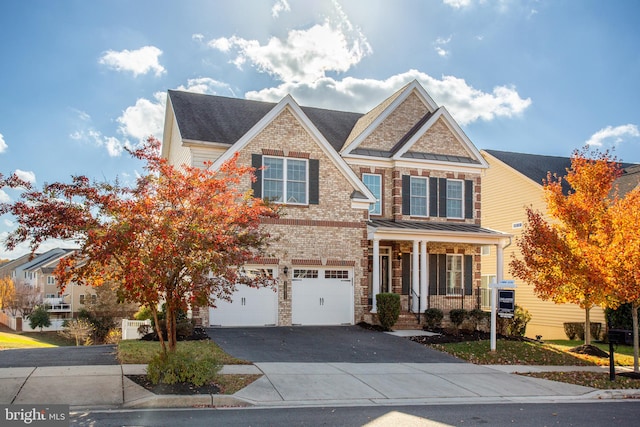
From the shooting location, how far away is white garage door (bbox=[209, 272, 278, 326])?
22.0m


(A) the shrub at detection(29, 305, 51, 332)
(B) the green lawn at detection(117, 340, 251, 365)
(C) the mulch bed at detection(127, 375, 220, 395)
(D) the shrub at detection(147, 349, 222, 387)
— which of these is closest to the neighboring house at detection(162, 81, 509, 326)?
(B) the green lawn at detection(117, 340, 251, 365)

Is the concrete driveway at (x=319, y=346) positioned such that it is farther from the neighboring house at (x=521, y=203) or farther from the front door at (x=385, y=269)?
the neighboring house at (x=521, y=203)

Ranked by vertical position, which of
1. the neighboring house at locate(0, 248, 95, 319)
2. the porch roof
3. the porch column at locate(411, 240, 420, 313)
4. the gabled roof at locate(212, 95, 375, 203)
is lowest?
the neighboring house at locate(0, 248, 95, 319)

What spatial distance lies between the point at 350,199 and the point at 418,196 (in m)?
4.85

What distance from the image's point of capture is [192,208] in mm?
12188

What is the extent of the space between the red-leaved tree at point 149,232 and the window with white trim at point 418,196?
15582 mm

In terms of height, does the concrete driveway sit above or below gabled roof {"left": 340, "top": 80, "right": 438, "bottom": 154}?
below

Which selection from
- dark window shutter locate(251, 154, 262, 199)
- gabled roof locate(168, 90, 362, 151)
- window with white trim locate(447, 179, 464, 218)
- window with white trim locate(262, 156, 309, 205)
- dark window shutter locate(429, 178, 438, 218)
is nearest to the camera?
dark window shutter locate(251, 154, 262, 199)

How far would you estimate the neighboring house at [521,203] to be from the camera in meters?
30.5

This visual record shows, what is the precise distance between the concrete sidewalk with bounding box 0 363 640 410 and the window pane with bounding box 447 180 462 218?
41.0 feet

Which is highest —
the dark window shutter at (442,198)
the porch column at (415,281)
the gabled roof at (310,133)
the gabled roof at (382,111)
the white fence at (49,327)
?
the gabled roof at (382,111)

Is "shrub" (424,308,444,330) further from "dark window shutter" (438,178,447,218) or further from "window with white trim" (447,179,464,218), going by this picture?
"window with white trim" (447,179,464,218)

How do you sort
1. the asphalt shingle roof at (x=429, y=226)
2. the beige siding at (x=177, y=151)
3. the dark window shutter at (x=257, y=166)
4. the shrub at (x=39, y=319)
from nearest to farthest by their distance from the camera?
the dark window shutter at (x=257, y=166), the beige siding at (x=177, y=151), the asphalt shingle roof at (x=429, y=226), the shrub at (x=39, y=319)

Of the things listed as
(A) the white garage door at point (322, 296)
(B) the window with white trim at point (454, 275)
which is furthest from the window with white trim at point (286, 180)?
(B) the window with white trim at point (454, 275)
